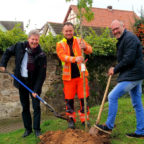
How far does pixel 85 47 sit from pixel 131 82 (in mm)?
1151

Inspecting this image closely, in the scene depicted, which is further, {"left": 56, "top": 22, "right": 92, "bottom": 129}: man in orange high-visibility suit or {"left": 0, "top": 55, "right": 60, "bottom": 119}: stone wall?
{"left": 0, "top": 55, "right": 60, "bottom": 119}: stone wall

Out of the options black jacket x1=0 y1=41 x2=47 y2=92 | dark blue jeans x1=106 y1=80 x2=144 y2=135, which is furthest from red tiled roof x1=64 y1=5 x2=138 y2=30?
dark blue jeans x1=106 y1=80 x2=144 y2=135

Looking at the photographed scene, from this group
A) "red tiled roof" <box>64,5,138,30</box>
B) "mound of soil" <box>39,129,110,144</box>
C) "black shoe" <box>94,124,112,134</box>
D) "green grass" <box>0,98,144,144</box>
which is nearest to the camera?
"mound of soil" <box>39,129,110,144</box>

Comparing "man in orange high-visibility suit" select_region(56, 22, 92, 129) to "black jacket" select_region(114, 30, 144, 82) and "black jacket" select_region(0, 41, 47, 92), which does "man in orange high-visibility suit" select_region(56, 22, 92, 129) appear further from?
"black jacket" select_region(114, 30, 144, 82)

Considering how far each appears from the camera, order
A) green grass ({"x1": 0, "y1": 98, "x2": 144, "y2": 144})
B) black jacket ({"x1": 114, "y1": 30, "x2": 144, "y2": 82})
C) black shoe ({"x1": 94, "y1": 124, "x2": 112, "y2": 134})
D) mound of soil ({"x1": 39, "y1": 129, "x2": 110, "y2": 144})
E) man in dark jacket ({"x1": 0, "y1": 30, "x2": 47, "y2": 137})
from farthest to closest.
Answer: man in dark jacket ({"x1": 0, "y1": 30, "x2": 47, "y2": 137}) → green grass ({"x1": 0, "y1": 98, "x2": 144, "y2": 144}) → black shoe ({"x1": 94, "y1": 124, "x2": 112, "y2": 134}) → black jacket ({"x1": 114, "y1": 30, "x2": 144, "y2": 82}) → mound of soil ({"x1": 39, "y1": 129, "x2": 110, "y2": 144})

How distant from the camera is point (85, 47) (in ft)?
13.1

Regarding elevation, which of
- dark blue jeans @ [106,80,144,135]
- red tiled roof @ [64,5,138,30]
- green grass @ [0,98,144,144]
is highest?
red tiled roof @ [64,5,138,30]

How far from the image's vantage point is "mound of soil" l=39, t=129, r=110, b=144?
3.16 metres

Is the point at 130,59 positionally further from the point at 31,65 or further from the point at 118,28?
the point at 31,65

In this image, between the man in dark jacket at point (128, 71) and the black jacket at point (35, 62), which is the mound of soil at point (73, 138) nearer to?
the man in dark jacket at point (128, 71)

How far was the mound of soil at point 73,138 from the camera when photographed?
316 cm

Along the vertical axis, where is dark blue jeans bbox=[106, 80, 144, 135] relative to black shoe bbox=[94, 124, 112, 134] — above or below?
above

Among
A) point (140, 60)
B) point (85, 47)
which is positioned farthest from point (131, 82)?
point (85, 47)

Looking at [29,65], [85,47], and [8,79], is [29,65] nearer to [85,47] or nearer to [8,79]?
[85,47]
